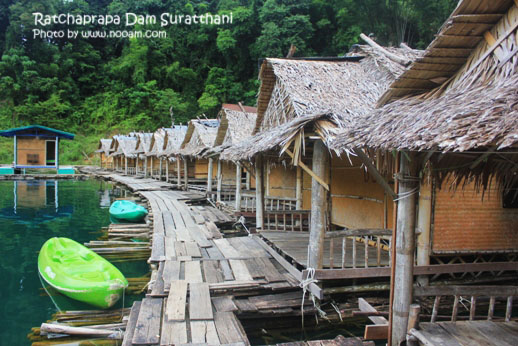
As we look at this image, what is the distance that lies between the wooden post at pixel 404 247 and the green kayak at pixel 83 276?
5032mm

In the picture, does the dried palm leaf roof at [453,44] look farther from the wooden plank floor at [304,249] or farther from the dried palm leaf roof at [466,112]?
the wooden plank floor at [304,249]

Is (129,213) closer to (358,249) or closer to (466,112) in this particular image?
(358,249)

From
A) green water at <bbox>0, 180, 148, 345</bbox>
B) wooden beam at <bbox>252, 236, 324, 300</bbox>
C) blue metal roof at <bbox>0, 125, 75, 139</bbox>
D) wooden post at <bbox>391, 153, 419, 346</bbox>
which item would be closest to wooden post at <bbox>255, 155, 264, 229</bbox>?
wooden beam at <bbox>252, 236, 324, 300</bbox>

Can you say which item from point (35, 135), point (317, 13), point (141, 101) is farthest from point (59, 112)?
point (317, 13)

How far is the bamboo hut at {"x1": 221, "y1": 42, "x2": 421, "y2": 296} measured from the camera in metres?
6.08

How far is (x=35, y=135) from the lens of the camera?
3344 centimetres

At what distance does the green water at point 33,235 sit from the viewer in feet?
24.3

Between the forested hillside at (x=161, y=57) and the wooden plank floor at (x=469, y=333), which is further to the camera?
the forested hillside at (x=161, y=57)

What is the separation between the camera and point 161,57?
164 ft

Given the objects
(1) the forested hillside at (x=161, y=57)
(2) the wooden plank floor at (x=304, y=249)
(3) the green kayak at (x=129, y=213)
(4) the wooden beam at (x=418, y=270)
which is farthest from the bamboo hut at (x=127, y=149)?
(4) the wooden beam at (x=418, y=270)

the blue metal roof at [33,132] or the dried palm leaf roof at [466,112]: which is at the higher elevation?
the blue metal roof at [33,132]

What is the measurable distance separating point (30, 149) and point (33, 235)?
76.1 feet

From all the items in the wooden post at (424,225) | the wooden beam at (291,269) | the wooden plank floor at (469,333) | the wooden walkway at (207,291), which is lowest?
the wooden walkway at (207,291)

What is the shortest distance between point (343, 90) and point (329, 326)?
4632mm
